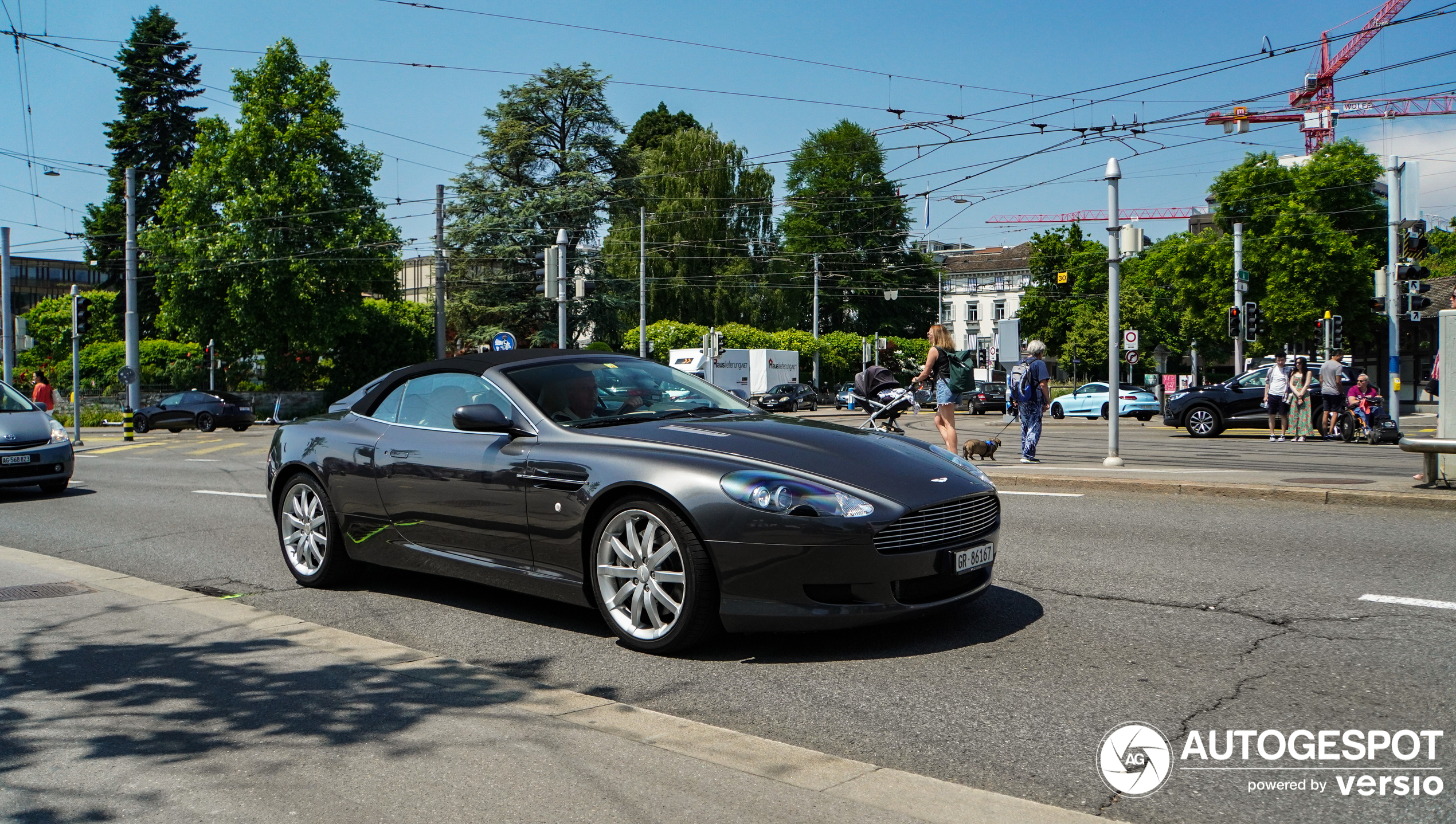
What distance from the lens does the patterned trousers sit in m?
15.0

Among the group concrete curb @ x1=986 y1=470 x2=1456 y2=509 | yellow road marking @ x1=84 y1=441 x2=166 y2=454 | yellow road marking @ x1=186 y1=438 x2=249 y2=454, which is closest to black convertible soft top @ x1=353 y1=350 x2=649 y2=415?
concrete curb @ x1=986 y1=470 x2=1456 y2=509

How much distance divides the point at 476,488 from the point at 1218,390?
22476 millimetres

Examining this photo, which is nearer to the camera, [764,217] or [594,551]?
[594,551]

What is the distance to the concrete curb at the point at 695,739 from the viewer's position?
3.25 meters

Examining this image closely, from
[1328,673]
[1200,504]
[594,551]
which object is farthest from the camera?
[1200,504]

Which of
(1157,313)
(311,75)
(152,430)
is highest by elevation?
(311,75)

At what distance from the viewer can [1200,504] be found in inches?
397

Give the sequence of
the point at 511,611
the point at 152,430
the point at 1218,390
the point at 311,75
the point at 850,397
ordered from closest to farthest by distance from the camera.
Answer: the point at 511,611, the point at 1218,390, the point at 152,430, the point at 311,75, the point at 850,397

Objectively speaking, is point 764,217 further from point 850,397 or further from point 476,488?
point 476,488

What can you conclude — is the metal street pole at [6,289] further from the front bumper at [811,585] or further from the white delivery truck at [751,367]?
the front bumper at [811,585]

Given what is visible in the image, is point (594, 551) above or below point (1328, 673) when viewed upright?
above

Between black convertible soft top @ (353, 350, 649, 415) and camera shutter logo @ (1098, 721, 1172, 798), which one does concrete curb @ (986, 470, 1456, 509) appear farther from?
camera shutter logo @ (1098, 721, 1172, 798)

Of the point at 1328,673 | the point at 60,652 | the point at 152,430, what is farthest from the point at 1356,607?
the point at 152,430

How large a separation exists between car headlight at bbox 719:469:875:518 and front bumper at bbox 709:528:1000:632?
0.15 metres
